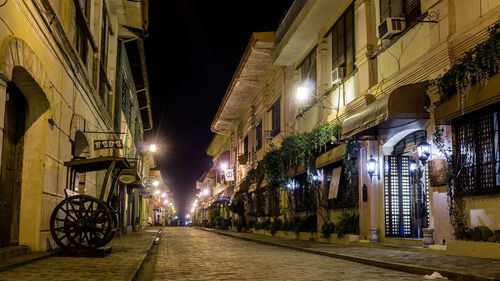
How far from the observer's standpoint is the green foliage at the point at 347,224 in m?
16.8

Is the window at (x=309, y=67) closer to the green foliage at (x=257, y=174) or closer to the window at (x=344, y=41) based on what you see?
the window at (x=344, y=41)

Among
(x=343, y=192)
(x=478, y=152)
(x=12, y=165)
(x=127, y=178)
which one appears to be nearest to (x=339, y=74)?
(x=343, y=192)

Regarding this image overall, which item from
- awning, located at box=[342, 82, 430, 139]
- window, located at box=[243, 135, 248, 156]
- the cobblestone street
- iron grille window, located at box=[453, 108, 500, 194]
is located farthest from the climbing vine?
window, located at box=[243, 135, 248, 156]

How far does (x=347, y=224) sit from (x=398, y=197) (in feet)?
7.97

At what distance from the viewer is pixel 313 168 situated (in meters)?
20.4

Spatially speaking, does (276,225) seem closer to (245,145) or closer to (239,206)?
(239,206)

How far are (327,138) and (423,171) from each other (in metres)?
4.89

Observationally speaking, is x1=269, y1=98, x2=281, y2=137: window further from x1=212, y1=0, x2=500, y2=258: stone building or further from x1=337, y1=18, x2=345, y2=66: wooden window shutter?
x1=337, y1=18, x2=345, y2=66: wooden window shutter

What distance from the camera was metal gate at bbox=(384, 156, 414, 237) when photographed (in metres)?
15.2

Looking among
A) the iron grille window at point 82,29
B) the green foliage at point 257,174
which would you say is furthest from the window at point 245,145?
the iron grille window at point 82,29

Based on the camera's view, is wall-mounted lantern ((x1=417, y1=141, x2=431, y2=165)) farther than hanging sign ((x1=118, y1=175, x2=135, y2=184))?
No

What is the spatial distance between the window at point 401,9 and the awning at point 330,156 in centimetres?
447

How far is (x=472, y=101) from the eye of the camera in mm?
10039

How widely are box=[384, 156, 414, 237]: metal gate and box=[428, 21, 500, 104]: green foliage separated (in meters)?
4.36
